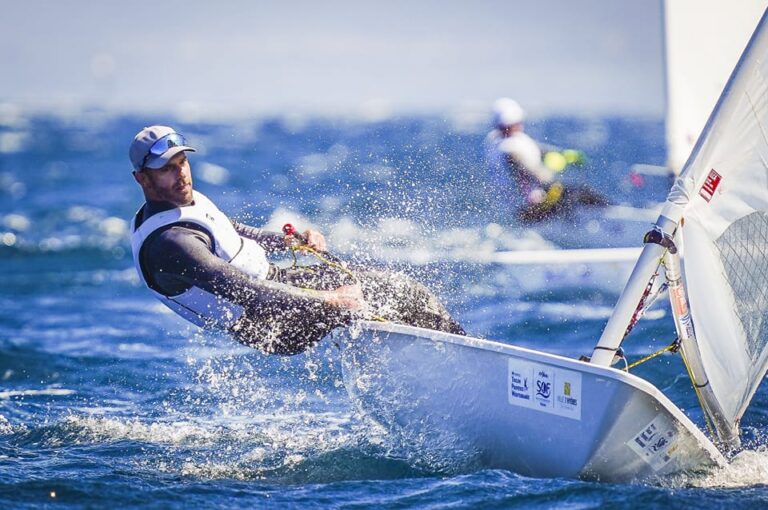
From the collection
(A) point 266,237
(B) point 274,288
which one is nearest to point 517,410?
(B) point 274,288

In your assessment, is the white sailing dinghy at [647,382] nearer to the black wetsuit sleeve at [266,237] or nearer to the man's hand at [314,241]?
the man's hand at [314,241]

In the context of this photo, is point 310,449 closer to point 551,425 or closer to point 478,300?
point 551,425

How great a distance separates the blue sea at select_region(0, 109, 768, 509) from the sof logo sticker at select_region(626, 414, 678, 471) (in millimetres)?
113

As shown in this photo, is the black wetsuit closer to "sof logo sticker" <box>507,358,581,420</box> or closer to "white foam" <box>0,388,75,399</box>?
"sof logo sticker" <box>507,358,581,420</box>

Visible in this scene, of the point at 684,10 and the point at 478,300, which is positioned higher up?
the point at 684,10

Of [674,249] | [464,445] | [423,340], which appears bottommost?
[464,445]

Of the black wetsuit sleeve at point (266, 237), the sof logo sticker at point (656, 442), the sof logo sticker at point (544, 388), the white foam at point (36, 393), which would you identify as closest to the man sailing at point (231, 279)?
the black wetsuit sleeve at point (266, 237)

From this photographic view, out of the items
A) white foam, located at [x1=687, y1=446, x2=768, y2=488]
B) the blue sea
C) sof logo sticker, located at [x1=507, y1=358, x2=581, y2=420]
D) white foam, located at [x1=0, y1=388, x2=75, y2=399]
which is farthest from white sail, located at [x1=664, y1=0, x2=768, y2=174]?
white foam, located at [x1=0, y1=388, x2=75, y2=399]

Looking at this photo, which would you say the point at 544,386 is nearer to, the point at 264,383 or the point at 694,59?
the point at 264,383

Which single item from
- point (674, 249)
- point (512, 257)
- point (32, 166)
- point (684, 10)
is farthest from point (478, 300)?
point (32, 166)

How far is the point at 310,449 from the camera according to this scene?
15.0 feet

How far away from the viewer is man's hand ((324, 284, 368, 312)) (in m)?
4.13

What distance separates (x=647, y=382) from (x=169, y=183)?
6.62 ft

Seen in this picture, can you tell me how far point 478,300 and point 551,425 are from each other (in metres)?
4.73
